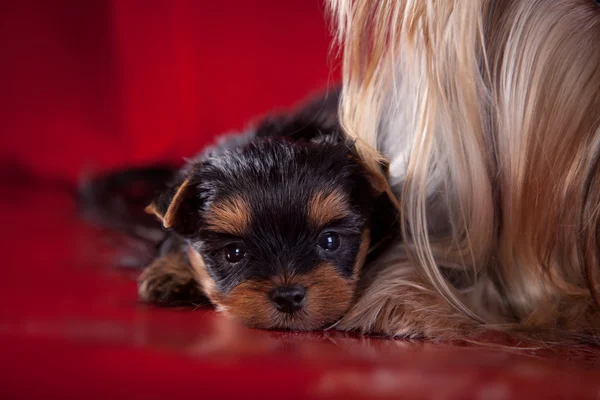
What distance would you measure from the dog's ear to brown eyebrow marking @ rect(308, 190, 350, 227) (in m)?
0.19

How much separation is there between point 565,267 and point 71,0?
1.97 meters

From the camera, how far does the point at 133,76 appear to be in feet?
8.72

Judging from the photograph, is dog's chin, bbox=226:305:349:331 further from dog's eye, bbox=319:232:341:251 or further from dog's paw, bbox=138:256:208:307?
dog's paw, bbox=138:256:208:307

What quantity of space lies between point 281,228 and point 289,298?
0.10m

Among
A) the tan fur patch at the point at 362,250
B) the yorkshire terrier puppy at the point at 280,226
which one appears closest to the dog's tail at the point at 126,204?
the yorkshire terrier puppy at the point at 280,226

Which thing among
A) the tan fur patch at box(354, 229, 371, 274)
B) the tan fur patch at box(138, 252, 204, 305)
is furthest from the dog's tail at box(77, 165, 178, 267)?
the tan fur patch at box(354, 229, 371, 274)

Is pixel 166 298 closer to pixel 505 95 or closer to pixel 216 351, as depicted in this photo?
pixel 216 351

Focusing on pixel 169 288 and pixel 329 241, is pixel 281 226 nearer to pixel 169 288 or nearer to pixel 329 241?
pixel 329 241

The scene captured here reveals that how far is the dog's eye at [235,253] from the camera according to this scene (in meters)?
1.11

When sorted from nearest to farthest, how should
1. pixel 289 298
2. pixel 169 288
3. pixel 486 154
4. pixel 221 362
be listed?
pixel 221 362 < pixel 289 298 < pixel 486 154 < pixel 169 288

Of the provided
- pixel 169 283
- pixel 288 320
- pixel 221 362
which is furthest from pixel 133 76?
pixel 221 362

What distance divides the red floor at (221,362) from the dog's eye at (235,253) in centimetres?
9

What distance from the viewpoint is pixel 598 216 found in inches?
42.4

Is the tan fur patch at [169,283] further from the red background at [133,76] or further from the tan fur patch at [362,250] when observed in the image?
the red background at [133,76]
